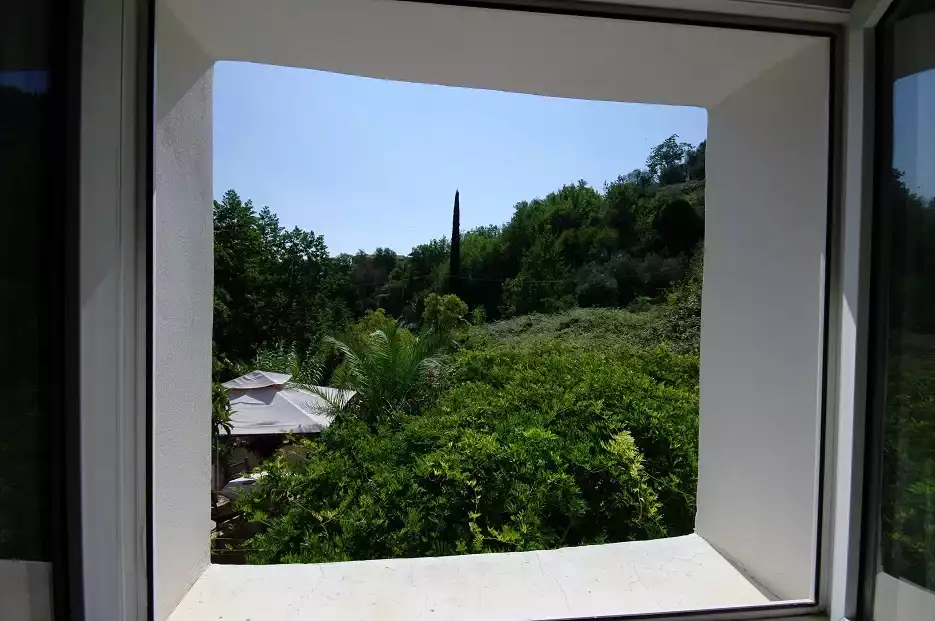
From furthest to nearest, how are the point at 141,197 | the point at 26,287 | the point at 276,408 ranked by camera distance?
the point at 276,408, the point at 141,197, the point at 26,287

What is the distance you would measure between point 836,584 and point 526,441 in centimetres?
292

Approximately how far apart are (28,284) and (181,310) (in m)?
0.60

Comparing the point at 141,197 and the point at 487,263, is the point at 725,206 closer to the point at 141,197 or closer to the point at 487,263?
the point at 141,197

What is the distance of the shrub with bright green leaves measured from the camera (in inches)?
137

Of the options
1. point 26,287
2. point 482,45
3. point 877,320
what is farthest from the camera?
point 482,45

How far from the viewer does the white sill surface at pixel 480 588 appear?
146 cm

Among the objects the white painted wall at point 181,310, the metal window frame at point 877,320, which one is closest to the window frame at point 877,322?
the metal window frame at point 877,320

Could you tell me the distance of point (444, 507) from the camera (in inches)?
138

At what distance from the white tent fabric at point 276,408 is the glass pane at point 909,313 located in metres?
4.68

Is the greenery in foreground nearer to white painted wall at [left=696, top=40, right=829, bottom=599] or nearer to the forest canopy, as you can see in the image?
the forest canopy

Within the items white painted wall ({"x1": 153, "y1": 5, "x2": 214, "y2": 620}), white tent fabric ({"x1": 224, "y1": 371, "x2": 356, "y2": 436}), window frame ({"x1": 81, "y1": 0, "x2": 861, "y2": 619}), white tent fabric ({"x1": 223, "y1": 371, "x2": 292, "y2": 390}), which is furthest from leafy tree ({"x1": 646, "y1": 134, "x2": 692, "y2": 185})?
white painted wall ({"x1": 153, "y1": 5, "x2": 214, "y2": 620})

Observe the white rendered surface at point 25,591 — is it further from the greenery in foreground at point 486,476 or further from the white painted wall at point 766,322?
the greenery in foreground at point 486,476

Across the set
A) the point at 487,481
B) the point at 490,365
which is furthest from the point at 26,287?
the point at 490,365

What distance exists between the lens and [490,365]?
6.48 m
